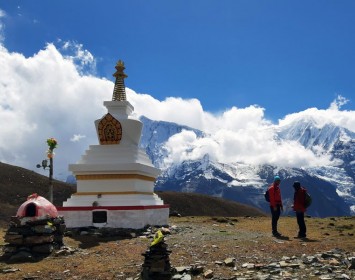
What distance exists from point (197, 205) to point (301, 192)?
67593 millimetres

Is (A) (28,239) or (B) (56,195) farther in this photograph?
(B) (56,195)

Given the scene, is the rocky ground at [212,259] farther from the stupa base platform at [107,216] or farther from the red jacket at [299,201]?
the stupa base platform at [107,216]

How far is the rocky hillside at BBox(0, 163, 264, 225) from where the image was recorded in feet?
233

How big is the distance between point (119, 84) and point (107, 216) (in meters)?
9.96

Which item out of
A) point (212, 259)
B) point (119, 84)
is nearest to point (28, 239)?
point (212, 259)

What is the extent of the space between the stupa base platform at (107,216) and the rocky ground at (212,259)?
289 centimetres

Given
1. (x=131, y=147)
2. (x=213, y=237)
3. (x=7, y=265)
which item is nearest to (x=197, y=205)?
(x=131, y=147)

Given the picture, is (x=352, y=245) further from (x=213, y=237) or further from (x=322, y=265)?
(x=213, y=237)

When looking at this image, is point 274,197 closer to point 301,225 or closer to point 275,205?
point 275,205

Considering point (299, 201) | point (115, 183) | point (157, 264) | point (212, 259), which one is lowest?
point (212, 259)

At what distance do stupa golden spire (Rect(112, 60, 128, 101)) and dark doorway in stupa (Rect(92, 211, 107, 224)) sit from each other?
339 inches

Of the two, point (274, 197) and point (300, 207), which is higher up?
point (274, 197)

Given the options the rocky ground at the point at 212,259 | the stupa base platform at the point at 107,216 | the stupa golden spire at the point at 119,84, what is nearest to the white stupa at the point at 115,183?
the stupa base platform at the point at 107,216

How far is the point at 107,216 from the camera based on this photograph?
24203 millimetres
